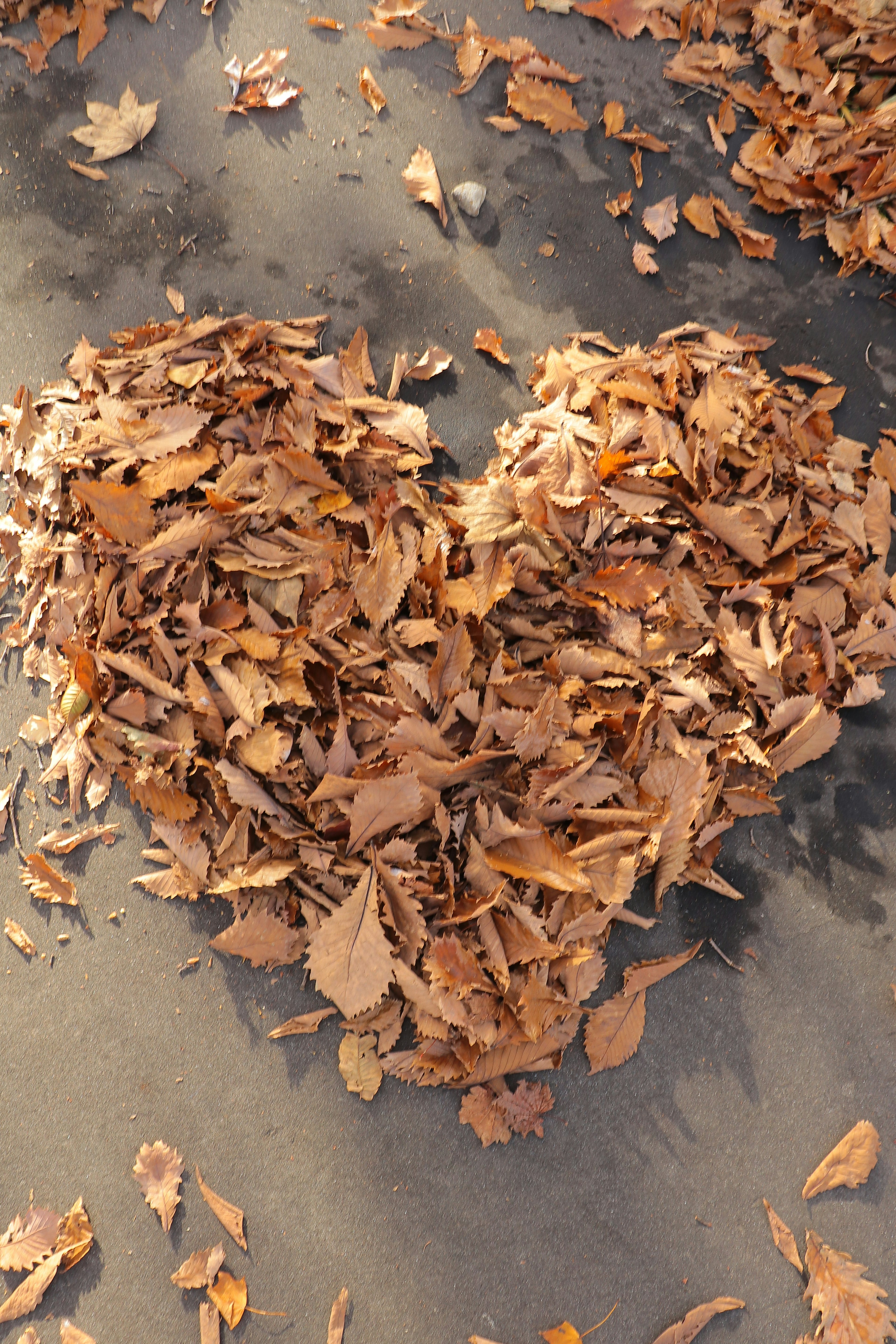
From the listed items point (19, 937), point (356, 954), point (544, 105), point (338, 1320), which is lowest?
point (338, 1320)

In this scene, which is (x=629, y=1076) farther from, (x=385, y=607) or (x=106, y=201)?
(x=106, y=201)

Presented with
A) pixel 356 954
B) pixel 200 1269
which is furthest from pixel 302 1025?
pixel 200 1269

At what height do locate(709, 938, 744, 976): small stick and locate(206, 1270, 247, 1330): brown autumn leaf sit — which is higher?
locate(709, 938, 744, 976): small stick

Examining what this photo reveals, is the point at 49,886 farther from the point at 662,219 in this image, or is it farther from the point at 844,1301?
the point at 662,219

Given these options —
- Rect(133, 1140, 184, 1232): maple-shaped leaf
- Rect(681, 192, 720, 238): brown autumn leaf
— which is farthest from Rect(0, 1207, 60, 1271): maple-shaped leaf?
Rect(681, 192, 720, 238): brown autumn leaf

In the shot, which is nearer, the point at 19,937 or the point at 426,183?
the point at 19,937

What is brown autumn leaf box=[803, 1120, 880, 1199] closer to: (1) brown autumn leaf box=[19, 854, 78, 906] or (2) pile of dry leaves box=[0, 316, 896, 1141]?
(2) pile of dry leaves box=[0, 316, 896, 1141]

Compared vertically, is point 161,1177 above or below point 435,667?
below
